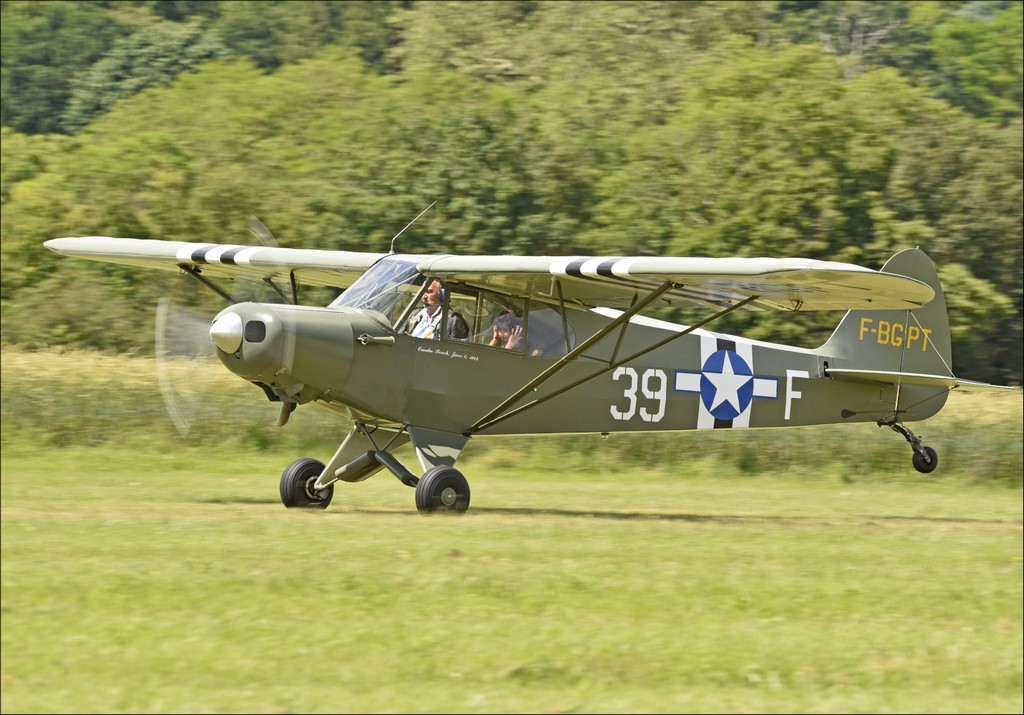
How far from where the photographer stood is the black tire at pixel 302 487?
43.3 ft

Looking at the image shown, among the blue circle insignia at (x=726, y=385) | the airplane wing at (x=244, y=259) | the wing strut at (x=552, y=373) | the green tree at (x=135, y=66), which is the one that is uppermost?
the green tree at (x=135, y=66)

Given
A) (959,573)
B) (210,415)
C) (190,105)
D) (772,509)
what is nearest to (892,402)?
(772,509)

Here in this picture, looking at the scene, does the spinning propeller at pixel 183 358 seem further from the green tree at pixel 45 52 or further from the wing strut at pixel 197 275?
the green tree at pixel 45 52

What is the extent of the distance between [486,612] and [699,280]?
4.68 m

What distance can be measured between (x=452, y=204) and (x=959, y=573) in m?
23.5

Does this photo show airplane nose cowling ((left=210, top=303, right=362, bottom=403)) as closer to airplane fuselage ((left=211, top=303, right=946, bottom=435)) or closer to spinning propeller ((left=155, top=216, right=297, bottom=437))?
airplane fuselage ((left=211, top=303, right=946, bottom=435))

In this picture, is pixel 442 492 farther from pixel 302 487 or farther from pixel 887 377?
pixel 887 377

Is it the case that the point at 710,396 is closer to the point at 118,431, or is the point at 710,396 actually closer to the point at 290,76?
the point at 118,431

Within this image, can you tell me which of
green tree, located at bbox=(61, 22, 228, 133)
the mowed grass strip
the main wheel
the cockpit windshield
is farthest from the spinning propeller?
green tree, located at bbox=(61, 22, 228, 133)

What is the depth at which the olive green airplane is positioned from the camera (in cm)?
1198

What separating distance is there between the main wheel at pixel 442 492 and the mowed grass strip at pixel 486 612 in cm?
26

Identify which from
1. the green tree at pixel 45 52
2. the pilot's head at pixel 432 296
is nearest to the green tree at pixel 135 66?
the green tree at pixel 45 52

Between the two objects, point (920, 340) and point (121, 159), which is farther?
point (121, 159)

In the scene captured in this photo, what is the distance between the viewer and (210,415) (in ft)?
68.2
